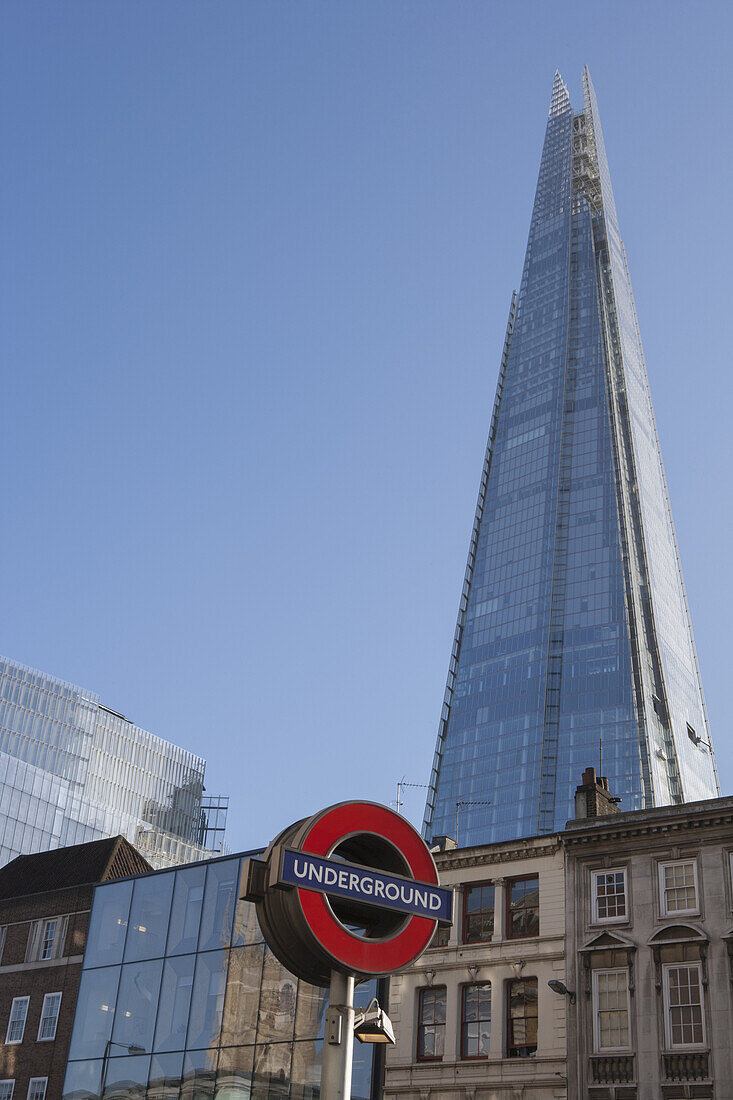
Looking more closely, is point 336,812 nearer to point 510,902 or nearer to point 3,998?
point 510,902

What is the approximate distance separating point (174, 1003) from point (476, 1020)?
1132 cm

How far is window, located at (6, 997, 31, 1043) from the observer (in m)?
54.2

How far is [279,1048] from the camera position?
41656 mm

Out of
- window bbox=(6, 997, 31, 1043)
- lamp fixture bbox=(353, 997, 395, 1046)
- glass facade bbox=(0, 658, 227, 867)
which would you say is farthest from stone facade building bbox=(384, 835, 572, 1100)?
glass facade bbox=(0, 658, 227, 867)

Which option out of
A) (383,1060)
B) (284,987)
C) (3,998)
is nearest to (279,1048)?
(284,987)

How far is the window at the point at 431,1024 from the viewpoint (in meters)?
44.9

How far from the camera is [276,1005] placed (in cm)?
4244

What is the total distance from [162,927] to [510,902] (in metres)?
13.8

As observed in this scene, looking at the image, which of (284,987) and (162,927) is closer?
(284,987)

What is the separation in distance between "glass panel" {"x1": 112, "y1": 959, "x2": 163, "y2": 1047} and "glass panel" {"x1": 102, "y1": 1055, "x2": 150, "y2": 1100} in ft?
1.93

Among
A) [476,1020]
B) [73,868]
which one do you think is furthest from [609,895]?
[73,868]

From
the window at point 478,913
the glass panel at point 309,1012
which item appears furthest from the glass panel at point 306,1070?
the window at point 478,913

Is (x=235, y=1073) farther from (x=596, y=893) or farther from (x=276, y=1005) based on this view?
(x=596, y=893)

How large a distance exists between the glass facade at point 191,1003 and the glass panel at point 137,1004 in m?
0.04
